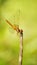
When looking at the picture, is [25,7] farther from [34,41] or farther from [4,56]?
[4,56]

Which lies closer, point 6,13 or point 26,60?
point 26,60

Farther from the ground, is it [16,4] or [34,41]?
[16,4]

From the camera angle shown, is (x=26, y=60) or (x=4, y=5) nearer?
(x=26, y=60)

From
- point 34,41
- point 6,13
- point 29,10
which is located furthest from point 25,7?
point 34,41

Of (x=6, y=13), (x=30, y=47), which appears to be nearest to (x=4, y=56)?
(x=30, y=47)

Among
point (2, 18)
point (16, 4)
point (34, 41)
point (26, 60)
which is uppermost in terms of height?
point (16, 4)

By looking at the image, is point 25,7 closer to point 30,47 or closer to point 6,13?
point 6,13
